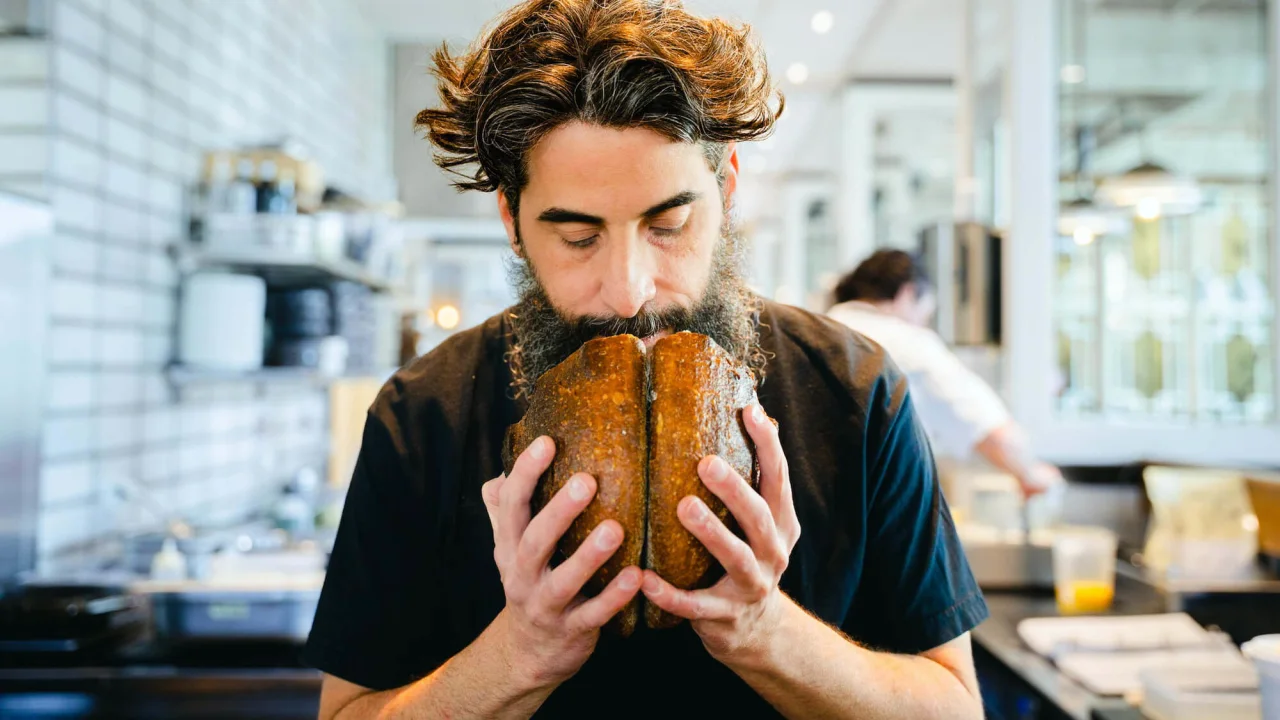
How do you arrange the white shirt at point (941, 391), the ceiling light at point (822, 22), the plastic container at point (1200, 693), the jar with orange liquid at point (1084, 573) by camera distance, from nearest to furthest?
the plastic container at point (1200, 693) < the jar with orange liquid at point (1084, 573) < the white shirt at point (941, 391) < the ceiling light at point (822, 22)

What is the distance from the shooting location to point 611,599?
2.49 ft

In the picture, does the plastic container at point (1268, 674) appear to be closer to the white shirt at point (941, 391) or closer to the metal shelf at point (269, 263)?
the white shirt at point (941, 391)

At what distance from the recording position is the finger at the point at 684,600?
2.54ft

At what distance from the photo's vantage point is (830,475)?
114cm

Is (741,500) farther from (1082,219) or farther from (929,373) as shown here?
(1082,219)

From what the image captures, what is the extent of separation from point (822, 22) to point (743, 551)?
5339 millimetres

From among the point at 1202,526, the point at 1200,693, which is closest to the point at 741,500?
the point at 1200,693

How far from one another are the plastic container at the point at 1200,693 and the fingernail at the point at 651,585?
108 cm

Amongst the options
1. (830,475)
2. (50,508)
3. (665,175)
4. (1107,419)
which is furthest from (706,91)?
(1107,419)

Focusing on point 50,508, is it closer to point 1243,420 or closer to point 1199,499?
point 1199,499

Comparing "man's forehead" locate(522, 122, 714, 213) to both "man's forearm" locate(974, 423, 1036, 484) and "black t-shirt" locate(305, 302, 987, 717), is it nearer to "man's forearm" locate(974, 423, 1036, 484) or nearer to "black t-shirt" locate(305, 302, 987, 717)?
"black t-shirt" locate(305, 302, 987, 717)

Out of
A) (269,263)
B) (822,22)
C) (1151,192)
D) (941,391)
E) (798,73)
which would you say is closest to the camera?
(269,263)

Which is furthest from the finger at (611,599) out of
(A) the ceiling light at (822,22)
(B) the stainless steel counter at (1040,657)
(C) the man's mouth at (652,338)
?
(A) the ceiling light at (822,22)

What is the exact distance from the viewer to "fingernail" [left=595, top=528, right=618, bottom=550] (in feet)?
2.39
